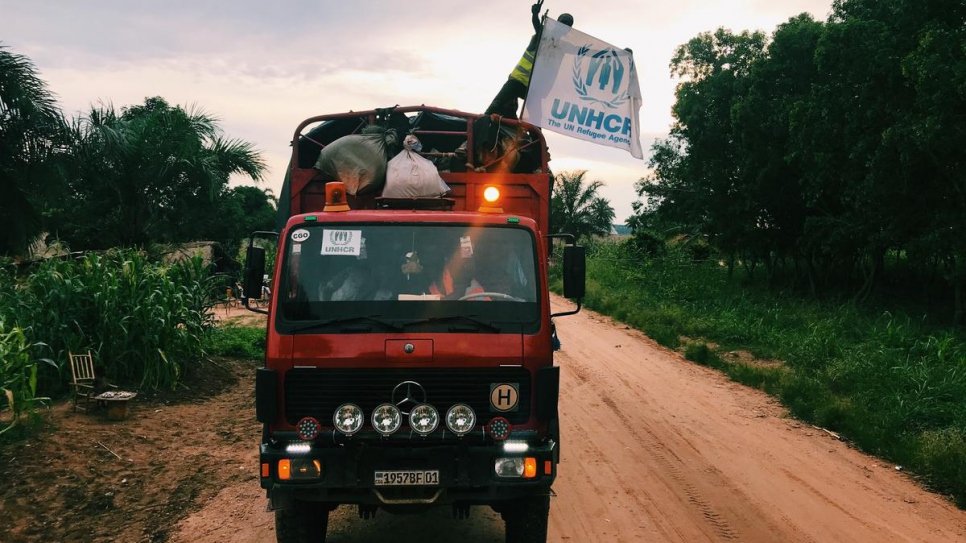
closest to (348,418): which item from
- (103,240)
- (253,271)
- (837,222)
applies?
(253,271)

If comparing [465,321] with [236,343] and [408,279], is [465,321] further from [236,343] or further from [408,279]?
[236,343]

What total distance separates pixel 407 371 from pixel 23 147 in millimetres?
10995

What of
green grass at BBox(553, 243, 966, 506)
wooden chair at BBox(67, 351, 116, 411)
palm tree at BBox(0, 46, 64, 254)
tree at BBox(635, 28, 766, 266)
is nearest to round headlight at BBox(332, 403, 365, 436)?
wooden chair at BBox(67, 351, 116, 411)

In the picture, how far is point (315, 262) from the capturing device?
15.0 ft

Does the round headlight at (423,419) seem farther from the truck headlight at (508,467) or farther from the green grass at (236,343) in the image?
the green grass at (236,343)

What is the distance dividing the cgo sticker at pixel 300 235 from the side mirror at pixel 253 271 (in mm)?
388

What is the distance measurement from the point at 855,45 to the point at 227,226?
20.5m

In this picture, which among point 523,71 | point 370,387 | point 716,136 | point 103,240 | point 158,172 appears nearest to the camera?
point 370,387

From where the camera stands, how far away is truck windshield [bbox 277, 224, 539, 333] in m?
4.38

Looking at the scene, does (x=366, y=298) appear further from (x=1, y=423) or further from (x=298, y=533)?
(x=1, y=423)

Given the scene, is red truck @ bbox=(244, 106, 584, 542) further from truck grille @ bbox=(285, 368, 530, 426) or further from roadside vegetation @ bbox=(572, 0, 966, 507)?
roadside vegetation @ bbox=(572, 0, 966, 507)

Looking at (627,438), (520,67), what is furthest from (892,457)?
(520,67)

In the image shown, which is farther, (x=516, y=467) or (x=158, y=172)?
(x=158, y=172)

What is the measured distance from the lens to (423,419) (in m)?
4.15
